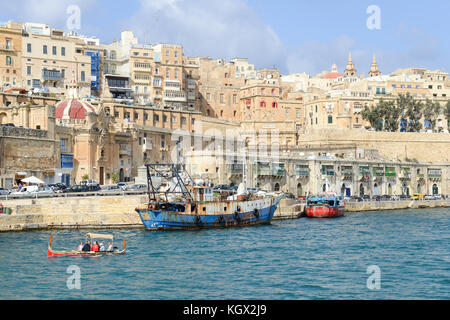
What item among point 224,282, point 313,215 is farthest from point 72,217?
point 313,215

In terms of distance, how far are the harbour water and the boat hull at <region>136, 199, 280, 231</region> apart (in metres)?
1.08

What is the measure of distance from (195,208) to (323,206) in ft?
65.5

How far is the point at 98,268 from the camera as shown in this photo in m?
35.0

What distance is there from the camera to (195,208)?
5175 cm

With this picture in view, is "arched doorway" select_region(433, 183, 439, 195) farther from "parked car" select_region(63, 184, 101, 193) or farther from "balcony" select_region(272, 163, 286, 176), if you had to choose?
"parked car" select_region(63, 184, 101, 193)

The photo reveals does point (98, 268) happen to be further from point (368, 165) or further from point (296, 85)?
point (296, 85)

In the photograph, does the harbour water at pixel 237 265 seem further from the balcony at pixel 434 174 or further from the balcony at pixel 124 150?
the balcony at pixel 434 174

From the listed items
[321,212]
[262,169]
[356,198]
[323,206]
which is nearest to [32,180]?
[321,212]

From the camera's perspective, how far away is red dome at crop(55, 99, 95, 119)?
7444 cm

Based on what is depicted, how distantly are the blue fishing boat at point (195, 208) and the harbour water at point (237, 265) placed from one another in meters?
1.20

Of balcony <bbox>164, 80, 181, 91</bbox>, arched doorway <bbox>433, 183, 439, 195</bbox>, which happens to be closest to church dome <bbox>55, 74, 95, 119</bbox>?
balcony <bbox>164, 80, 181, 91</bbox>
